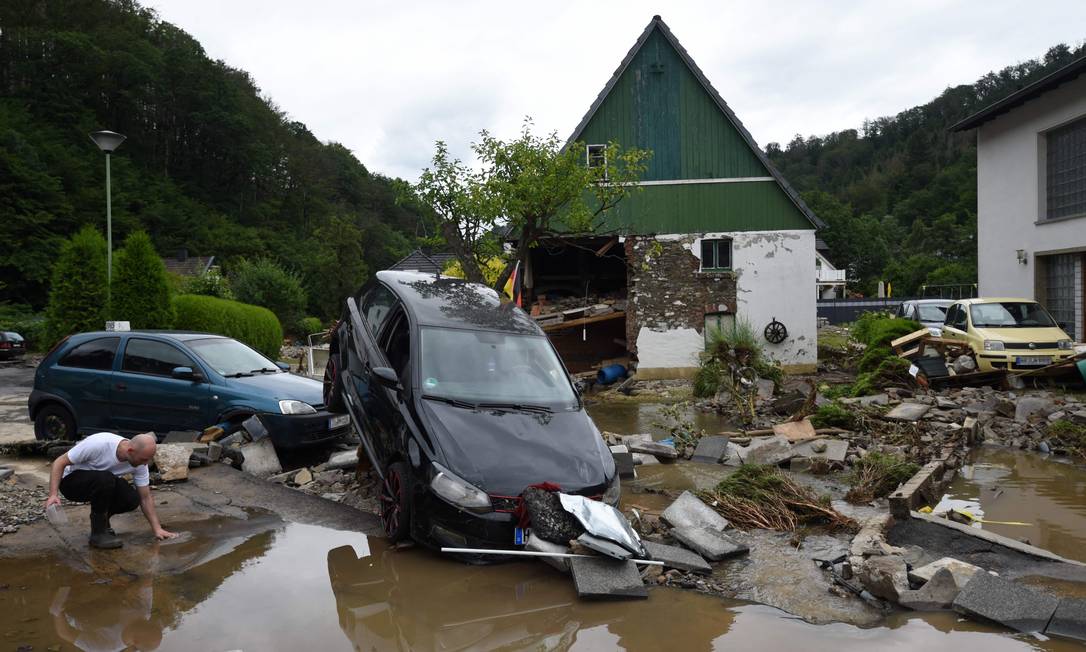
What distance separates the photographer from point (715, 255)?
71.8ft

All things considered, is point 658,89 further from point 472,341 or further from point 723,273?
point 472,341

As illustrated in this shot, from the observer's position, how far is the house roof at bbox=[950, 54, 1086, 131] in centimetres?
1612

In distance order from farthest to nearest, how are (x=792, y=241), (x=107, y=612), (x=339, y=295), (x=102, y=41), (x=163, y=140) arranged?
1. (x=163, y=140)
2. (x=102, y=41)
3. (x=339, y=295)
4. (x=792, y=241)
5. (x=107, y=612)

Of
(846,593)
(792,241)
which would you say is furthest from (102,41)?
(846,593)

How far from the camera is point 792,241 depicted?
70.8 ft

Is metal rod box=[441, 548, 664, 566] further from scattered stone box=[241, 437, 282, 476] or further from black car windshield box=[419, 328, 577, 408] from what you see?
scattered stone box=[241, 437, 282, 476]

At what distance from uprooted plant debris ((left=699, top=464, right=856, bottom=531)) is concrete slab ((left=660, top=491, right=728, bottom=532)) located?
1.34 feet

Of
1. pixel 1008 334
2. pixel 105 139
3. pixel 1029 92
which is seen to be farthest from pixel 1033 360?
pixel 105 139

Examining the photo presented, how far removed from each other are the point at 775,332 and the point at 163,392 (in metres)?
17.0

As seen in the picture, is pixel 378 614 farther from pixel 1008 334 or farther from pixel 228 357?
pixel 1008 334

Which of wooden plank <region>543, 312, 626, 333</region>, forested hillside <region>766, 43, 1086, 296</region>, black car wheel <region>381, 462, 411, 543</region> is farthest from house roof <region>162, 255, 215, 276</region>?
forested hillside <region>766, 43, 1086, 296</region>

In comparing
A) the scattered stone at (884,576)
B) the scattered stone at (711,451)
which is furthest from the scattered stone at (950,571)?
the scattered stone at (711,451)

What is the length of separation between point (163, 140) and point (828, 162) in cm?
8169

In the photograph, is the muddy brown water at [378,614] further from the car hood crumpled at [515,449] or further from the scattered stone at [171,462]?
the scattered stone at [171,462]
